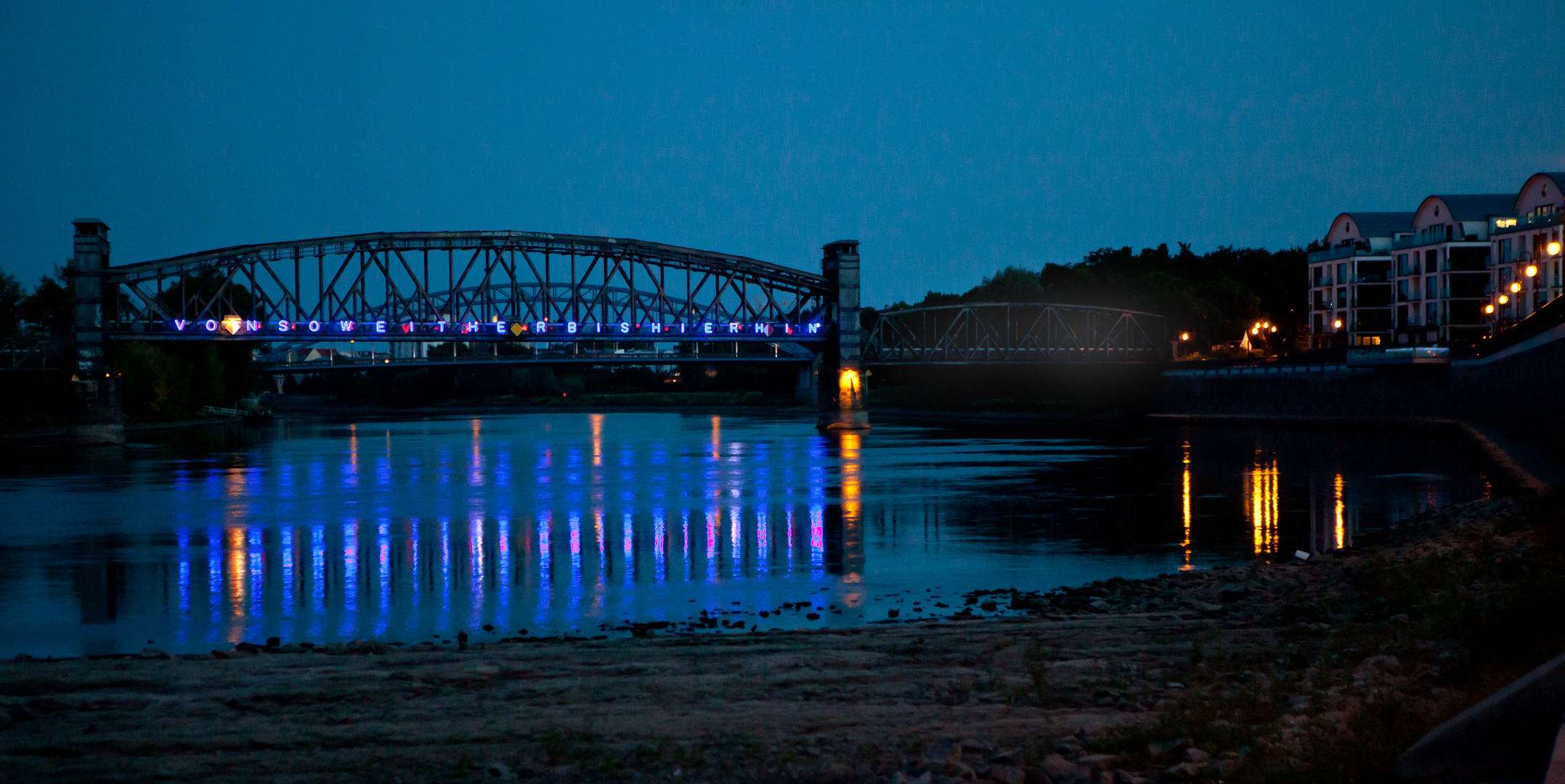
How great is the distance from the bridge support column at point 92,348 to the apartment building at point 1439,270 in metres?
112

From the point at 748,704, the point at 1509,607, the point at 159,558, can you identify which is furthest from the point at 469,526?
the point at 1509,607

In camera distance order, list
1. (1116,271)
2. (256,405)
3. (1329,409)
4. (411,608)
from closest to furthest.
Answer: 1. (411,608)
2. (1329,409)
3. (256,405)
4. (1116,271)

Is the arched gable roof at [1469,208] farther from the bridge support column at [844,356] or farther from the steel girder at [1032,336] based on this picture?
the bridge support column at [844,356]

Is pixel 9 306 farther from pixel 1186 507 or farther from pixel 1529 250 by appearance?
pixel 1529 250

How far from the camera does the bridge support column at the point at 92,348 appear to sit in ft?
301

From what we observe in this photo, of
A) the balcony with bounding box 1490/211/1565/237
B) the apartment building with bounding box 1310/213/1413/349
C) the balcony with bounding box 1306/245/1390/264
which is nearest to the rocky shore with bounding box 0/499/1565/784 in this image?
the balcony with bounding box 1490/211/1565/237

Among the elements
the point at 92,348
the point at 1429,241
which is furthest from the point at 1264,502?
the point at 1429,241

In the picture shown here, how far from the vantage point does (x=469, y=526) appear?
35.9 m

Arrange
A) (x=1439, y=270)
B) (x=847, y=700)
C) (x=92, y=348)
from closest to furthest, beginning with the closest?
(x=847, y=700) < (x=92, y=348) < (x=1439, y=270)

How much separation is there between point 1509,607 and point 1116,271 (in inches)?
6548

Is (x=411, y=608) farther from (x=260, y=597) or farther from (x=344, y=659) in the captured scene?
(x=344, y=659)

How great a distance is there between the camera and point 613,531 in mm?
34406

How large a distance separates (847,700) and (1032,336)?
16960 cm

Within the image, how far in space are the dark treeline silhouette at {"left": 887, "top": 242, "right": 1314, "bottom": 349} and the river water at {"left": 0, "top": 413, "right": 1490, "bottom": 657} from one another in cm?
8035
